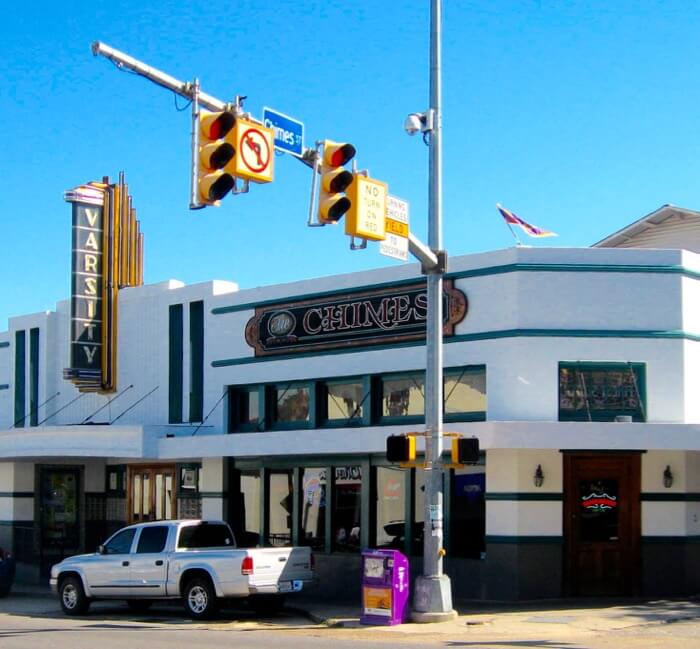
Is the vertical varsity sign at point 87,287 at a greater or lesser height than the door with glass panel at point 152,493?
greater

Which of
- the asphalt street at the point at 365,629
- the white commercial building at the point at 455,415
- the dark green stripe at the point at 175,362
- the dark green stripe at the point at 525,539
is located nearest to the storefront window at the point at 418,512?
the white commercial building at the point at 455,415

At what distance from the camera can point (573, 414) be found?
20297 mm

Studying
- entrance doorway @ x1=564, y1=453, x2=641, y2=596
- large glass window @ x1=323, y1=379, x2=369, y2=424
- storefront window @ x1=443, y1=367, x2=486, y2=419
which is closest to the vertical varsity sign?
large glass window @ x1=323, y1=379, x2=369, y2=424

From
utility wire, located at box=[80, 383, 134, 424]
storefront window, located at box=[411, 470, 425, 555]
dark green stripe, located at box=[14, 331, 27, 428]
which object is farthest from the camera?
dark green stripe, located at box=[14, 331, 27, 428]

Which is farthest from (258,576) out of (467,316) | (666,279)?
(666,279)

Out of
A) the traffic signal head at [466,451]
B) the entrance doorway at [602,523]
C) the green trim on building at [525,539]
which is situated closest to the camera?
the traffic signal head at [466,451]

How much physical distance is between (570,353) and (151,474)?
39.7 feet

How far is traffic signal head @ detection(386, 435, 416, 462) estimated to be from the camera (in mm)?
17359

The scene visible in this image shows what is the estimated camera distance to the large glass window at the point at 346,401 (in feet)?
74.9

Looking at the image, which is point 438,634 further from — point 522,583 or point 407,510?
point 407,510

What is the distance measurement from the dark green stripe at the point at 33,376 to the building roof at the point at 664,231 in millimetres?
15937

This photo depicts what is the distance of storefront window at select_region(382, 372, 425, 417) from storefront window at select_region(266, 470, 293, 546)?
306cm

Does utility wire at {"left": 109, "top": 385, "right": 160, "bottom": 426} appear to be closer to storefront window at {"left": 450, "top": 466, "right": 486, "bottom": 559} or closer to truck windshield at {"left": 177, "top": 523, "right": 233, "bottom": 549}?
truck windshield at {"left": 177, "top": 523, "right": 233, "bottom": 549}

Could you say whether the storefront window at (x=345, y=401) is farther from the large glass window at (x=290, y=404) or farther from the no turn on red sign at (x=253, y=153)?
the no turn on red sign at (x=253, y=153)
